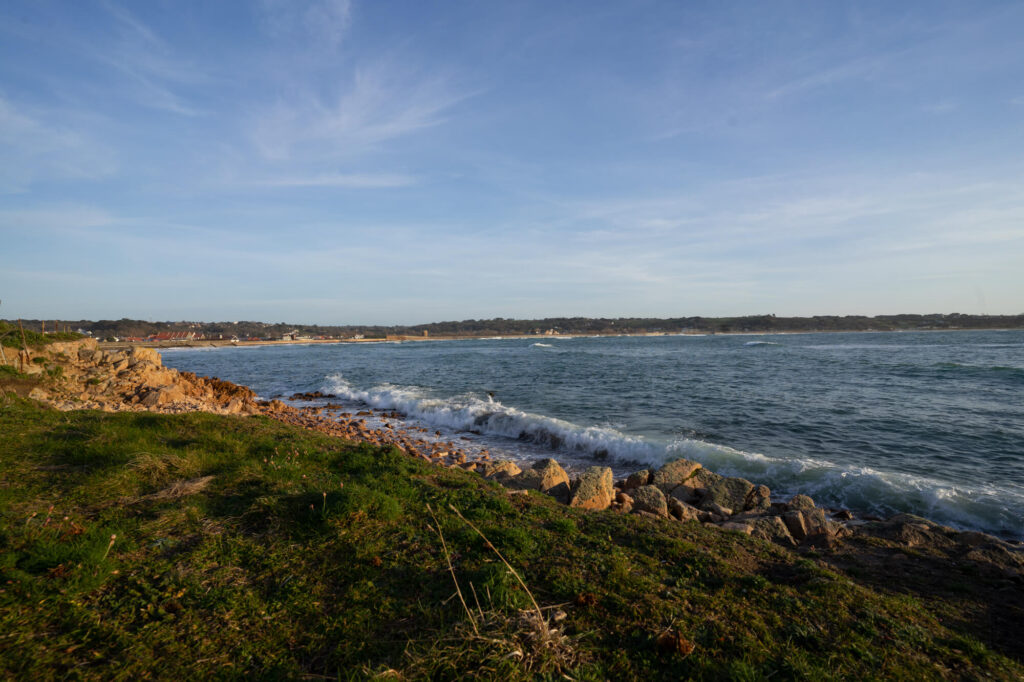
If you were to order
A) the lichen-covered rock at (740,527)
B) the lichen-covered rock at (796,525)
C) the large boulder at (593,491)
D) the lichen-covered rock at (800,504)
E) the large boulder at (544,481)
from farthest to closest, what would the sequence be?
the large boulder at (544,481) < the lichen-covered rock at (800,504) < the large boulder at (593,491) < the lichen-covered rock at (796,525) < the lichen-covered rock at (740,527)

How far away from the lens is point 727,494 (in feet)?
33.1

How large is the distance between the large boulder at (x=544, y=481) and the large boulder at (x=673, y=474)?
248cm

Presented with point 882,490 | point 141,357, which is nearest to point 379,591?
point 882,490

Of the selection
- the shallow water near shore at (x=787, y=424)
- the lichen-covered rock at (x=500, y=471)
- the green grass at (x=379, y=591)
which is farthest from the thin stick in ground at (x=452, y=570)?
the shallow water near shore at (x=787, y=424)

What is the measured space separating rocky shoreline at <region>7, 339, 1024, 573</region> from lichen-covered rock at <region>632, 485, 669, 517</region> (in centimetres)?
2

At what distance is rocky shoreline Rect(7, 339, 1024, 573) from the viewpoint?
7.17 meters

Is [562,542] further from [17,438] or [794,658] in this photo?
[17,438]

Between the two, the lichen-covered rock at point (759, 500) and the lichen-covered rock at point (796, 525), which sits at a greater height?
the lichen-covered rock at point (796, 525)

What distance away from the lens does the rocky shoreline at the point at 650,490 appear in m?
7.17

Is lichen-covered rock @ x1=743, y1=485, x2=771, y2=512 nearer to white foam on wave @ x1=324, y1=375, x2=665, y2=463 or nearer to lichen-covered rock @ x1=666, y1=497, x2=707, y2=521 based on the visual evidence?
lichen-covered rock @ x1=666, y1=497, x2=707, y2=521

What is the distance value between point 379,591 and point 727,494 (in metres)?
8.83

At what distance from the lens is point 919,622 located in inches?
168

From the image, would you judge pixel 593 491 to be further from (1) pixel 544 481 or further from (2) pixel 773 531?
(2) pixel 773 531

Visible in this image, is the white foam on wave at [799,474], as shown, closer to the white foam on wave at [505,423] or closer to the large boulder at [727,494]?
the white foam on wave at [505,423]
